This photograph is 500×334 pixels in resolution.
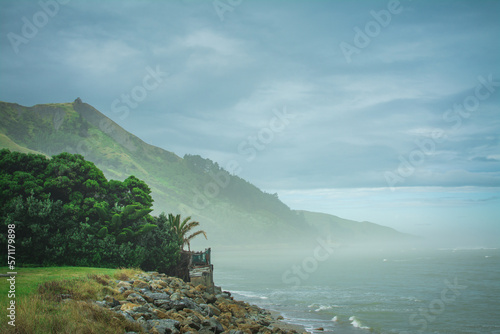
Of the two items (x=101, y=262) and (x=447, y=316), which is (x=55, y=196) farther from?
(x=447, y=316)

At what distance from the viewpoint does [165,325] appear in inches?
550

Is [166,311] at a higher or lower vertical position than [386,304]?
higher

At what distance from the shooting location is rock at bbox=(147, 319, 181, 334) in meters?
13.3

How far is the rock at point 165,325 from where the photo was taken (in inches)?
522

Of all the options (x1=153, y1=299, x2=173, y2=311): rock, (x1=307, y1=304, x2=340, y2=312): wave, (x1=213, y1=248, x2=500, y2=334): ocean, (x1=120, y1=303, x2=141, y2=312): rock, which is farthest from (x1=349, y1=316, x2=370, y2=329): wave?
(x1=120, y1=303, x2=141, y2=312): rock

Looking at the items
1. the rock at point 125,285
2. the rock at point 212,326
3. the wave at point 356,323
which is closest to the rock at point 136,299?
the rock at point 125,285

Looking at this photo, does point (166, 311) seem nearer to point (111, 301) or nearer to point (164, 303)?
point (164, 303)

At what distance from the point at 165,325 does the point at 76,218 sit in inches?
787

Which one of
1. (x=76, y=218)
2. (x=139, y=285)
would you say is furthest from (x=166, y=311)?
(x=76, y=218)

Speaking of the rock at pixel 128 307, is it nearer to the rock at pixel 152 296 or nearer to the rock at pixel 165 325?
the rock at pixel 165 325

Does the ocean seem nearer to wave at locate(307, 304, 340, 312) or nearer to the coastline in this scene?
wave at locate(307, 304, 340, 312)

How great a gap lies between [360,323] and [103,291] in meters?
22.5

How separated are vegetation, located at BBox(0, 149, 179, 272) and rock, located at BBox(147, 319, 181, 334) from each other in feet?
56.1

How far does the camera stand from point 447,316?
111 ft
